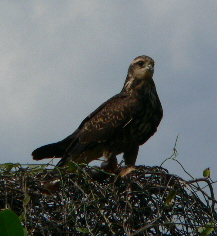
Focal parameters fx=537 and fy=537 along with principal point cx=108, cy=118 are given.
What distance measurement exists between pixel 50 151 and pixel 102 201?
169cm

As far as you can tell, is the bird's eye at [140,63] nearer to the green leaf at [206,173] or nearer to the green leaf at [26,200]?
the green leaf at [206,173]

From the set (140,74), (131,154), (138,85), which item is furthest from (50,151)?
(140,74)

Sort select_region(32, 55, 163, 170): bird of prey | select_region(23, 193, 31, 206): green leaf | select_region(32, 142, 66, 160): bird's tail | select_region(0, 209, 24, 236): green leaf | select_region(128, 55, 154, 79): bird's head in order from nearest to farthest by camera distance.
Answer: select_region(0, 209, 24, 236): green leaf → select_region(23, 193, 31, 206): green leaf → select_region(32, 142, 66, 160): bird's tail → select_region(32, 55, 163, 170): bird of prey → select_region(128, 55, 154, 79): bird's head

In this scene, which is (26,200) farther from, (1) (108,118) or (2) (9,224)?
(1) (108,118)

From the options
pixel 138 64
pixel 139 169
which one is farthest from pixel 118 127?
pixel 139 169

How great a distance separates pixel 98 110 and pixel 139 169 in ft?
6.41

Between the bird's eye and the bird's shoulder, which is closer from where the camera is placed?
the bird's shoulder

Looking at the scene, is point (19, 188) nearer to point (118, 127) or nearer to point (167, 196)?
point (167, 196)

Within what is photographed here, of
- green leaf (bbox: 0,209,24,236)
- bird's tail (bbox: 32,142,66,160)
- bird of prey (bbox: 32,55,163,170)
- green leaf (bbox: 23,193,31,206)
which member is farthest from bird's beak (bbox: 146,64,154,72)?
green leaf (bbox: 0,209,24,236)

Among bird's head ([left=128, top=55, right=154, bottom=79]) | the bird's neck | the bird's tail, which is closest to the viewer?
the bird's tail

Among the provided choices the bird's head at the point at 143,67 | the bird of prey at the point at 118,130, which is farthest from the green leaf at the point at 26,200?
the bird's head at the point at 143,67

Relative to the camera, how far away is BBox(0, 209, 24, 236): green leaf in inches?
49.0

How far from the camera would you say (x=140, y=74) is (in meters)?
5.37

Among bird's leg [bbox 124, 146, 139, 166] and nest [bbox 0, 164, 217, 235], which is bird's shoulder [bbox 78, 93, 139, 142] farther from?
nest [bbox 0, 164, 217, 235]
